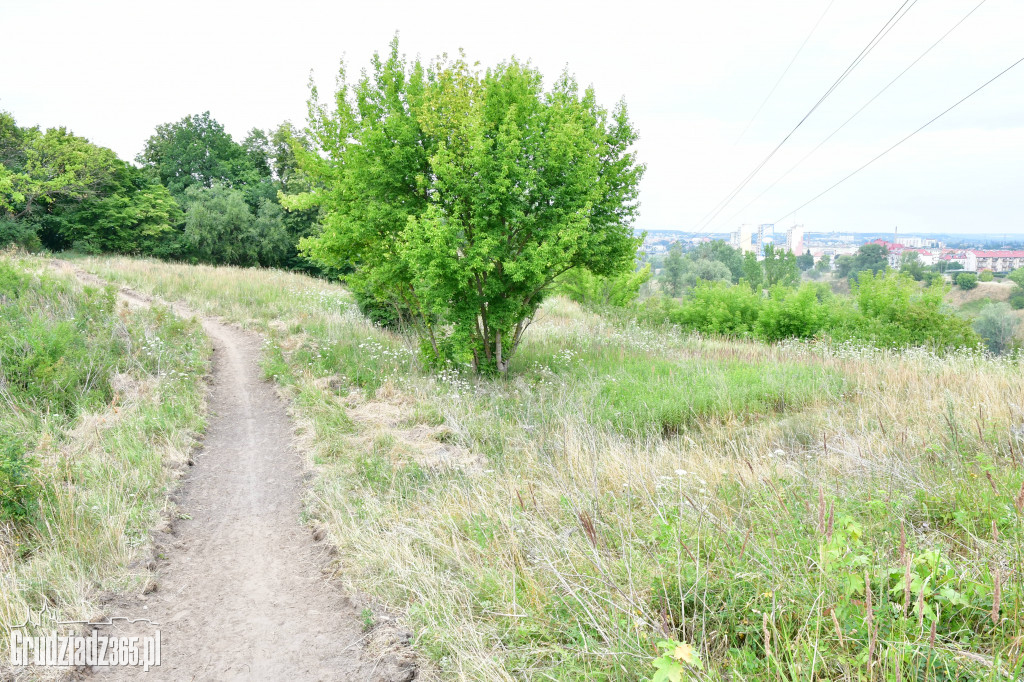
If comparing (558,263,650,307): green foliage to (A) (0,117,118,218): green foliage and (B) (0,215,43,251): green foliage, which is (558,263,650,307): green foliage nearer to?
(B) (0,215,43,251): green foliage

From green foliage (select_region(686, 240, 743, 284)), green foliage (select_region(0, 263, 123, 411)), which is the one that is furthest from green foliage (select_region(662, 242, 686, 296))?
green foliage (select_region(0, 263, 123, 411))

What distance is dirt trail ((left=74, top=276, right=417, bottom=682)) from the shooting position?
376 cm

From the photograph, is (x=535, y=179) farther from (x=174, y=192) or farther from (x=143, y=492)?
(x=174, y=192)

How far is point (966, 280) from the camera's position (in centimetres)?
8594

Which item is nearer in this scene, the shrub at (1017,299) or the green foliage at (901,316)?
the green foliage at (901,316)

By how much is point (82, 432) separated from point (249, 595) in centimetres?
479

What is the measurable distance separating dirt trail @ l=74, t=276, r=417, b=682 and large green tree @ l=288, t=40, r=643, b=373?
4564 mm

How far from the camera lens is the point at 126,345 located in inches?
428

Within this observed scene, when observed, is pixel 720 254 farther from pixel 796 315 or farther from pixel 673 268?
pixel 796 315

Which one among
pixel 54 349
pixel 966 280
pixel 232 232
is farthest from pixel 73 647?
pixel 966 280

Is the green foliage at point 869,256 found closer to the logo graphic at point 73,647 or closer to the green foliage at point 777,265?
the green foliage at point 777,265

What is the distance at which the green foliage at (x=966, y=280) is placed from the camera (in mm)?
85750

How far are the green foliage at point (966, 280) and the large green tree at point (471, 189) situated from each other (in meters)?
103

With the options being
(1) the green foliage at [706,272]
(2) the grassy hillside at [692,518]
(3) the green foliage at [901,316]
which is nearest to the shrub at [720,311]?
(3) the green foliage at [901,316]
